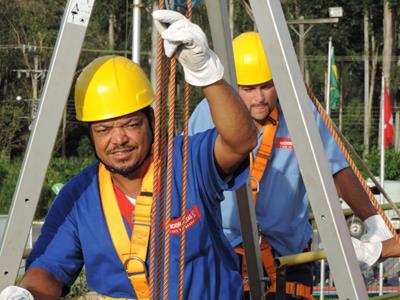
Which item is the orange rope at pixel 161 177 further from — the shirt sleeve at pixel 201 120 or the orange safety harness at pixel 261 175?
the shirt sleeve at pixel 201 120

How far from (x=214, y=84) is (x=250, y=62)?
1.97 m

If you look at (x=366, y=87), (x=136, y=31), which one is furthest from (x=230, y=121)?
(x=366, y=87)

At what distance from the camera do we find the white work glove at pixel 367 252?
4355 mm

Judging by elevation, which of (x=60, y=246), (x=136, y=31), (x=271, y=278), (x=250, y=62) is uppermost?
(x=136, y=31)

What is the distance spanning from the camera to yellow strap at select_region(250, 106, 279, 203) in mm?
5035

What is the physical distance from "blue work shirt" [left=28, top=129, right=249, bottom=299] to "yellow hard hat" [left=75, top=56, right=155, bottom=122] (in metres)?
0.25

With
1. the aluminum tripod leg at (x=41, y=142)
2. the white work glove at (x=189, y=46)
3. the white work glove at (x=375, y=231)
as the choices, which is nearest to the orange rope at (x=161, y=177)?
the white work glove at (x=189, y=46)

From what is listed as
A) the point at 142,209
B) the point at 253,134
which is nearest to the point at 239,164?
the point at 253,134

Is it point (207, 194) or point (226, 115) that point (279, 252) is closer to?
point (207, 194)

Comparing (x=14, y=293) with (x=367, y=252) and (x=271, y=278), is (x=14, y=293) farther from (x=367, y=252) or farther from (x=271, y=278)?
(x=271, y=278)

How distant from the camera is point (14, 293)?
11.0 ft

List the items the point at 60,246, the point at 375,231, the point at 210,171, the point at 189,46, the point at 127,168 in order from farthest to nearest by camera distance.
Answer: the point at 375,231
the point at 60,246
the point at 127,168
the point at 210,171
the point at 189,46

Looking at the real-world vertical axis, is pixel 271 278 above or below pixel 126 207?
below

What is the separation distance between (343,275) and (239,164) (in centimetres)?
59
